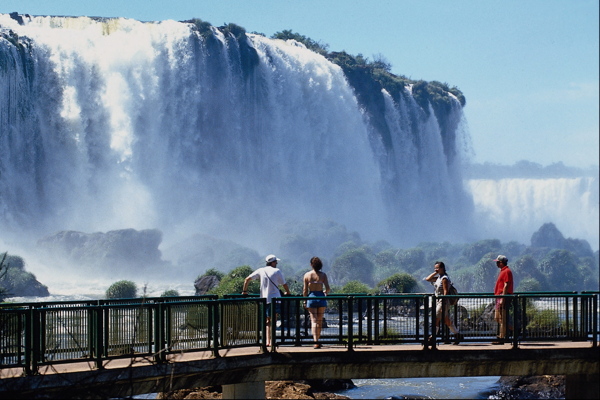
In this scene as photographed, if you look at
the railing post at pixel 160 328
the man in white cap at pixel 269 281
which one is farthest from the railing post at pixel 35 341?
the man in white cap at pixel 269 281

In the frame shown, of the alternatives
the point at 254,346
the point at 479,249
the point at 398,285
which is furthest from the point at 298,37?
the point at 254,346

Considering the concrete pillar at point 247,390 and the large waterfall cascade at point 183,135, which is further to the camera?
the large waterfall cascade at point 183,135

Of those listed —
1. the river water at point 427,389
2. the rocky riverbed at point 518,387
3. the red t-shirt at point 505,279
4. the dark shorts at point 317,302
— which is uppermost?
the red t-shirt at point 505,279

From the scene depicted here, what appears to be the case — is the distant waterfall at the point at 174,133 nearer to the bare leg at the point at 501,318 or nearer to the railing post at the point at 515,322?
the bare leg at the point at 501,318

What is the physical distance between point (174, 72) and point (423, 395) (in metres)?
44.1

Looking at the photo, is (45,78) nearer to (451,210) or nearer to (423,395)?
(423,395)

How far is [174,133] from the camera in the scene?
216 ft

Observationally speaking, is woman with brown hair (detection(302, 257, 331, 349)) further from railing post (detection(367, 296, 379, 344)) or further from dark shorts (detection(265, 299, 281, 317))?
railing post (detection(367, 296, 379, 344))

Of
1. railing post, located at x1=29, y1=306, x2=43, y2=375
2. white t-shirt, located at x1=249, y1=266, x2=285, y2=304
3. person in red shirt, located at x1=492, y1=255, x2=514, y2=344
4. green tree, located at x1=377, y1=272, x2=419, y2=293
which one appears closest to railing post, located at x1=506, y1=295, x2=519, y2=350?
person in red shirt, located at x1=492, y1=255, x2=514, y2=344

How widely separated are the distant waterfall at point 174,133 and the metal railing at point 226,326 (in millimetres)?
42521

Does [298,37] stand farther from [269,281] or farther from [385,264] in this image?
[269,281]

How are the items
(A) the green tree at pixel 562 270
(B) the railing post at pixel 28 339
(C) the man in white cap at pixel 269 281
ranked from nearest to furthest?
(B) the railing post at pixel 28 339 < (C) the man in white cap at pixel 269 281 < (A) the green tree at pixel 562 270

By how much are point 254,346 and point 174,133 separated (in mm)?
50874

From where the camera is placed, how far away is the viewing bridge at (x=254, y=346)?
13906mm
